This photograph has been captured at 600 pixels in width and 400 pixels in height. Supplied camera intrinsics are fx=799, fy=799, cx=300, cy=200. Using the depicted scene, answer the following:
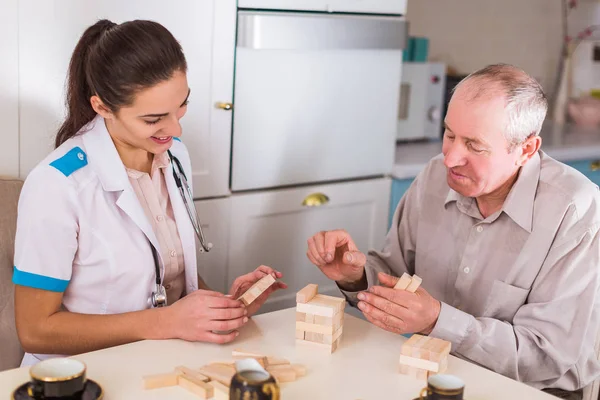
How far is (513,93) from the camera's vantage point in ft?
5.75

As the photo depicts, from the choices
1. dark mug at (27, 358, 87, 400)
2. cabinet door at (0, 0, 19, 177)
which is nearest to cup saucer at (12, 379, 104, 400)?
dark mug at (27, 358, 87, 400)

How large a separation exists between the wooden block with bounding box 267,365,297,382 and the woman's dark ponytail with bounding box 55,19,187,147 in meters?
0.66

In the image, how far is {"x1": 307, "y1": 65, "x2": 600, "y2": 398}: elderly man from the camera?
168cm

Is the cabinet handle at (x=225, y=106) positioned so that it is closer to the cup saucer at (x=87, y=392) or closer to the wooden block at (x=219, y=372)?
the wooden block at (x=219, y=372)

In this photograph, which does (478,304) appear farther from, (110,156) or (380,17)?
(380,17)

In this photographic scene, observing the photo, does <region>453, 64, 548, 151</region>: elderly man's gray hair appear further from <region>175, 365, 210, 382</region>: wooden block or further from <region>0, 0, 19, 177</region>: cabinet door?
<region>0, 0, 19, 177</region>: cabinet door

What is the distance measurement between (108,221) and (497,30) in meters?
2.87

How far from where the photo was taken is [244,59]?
94.7 inches

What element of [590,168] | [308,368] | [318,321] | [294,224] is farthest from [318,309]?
[590,168]

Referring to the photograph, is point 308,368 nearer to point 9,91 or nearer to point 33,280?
point 33,280

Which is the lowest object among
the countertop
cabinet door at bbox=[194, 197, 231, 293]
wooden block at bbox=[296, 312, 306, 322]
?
cabinet door at bbox=[194, 197, 231, 293]

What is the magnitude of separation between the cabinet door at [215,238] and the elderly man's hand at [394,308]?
91cm

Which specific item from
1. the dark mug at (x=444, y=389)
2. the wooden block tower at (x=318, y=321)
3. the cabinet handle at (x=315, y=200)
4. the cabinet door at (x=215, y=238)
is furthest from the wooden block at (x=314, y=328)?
the cabinet handle at (x=315, y=200)

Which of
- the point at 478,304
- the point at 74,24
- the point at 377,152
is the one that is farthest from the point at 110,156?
the point at 377,152
